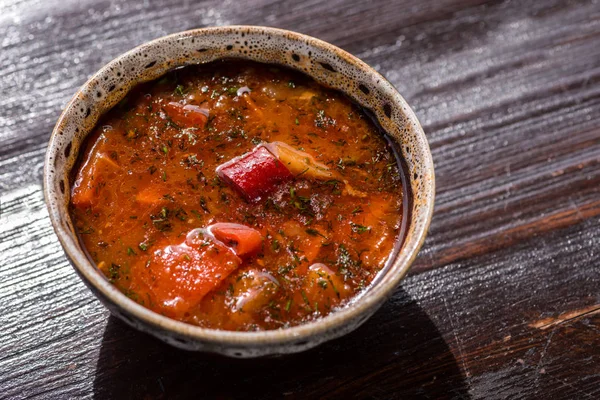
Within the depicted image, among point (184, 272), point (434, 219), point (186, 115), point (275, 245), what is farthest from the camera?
point (434, 219)

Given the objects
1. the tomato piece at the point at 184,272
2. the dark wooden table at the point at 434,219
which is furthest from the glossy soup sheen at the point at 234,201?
the dark wooden table at the point at 434,219

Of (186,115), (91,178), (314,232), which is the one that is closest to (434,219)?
(314,232)

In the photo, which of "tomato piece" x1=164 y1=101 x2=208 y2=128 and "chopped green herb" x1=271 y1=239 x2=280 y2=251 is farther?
"tomato piece" x1=164 y1=101 x2=208 y2=128

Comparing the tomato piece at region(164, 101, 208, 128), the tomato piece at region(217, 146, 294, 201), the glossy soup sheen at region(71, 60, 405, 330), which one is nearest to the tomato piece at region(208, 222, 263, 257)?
the glossy soup sheen at region(71, 60, 405, 330)

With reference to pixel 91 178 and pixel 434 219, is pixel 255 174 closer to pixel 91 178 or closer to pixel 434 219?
pixel 91 178

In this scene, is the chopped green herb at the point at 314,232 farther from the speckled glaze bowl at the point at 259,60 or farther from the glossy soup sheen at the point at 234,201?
the speckled glaze bowl at the point at 259,60

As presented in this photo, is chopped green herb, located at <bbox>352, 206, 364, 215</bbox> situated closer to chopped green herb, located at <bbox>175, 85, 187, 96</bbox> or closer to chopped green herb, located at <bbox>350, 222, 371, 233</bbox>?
chopped green herb, located at <bbox>350, 222, 371, 233</bbox>
